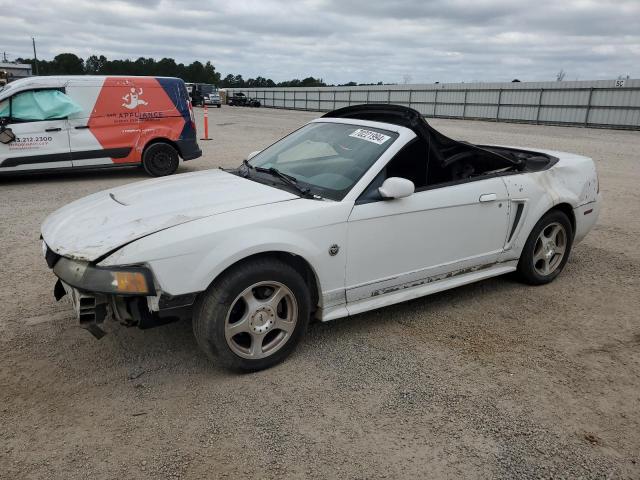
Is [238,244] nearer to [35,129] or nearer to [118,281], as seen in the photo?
[118,281]

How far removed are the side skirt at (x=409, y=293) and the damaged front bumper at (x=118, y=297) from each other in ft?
3.36

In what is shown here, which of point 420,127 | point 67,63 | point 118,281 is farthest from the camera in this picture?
point 67,63

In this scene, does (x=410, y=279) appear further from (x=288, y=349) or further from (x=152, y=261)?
(x=152, y=261)

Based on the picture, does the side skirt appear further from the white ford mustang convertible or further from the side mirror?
the side mirror

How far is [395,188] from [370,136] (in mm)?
652

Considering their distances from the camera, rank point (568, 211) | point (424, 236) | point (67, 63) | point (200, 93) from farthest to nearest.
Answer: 1. point (67, 63)
2. point (200, 93)
3. point (568, 211)
4. point (424, 236)

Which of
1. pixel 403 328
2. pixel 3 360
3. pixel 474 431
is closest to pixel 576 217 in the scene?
pixel 403 328

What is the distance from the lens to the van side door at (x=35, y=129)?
916 cm

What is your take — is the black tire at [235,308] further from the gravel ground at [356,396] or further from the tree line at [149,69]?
the tree line at [149,69]

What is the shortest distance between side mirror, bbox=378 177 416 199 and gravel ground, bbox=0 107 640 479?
1019 millimetres

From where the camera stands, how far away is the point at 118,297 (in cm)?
290

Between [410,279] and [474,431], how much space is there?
128 cm

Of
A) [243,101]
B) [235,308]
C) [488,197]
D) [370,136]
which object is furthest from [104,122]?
[243,101]

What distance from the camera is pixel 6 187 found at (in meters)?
9.34
